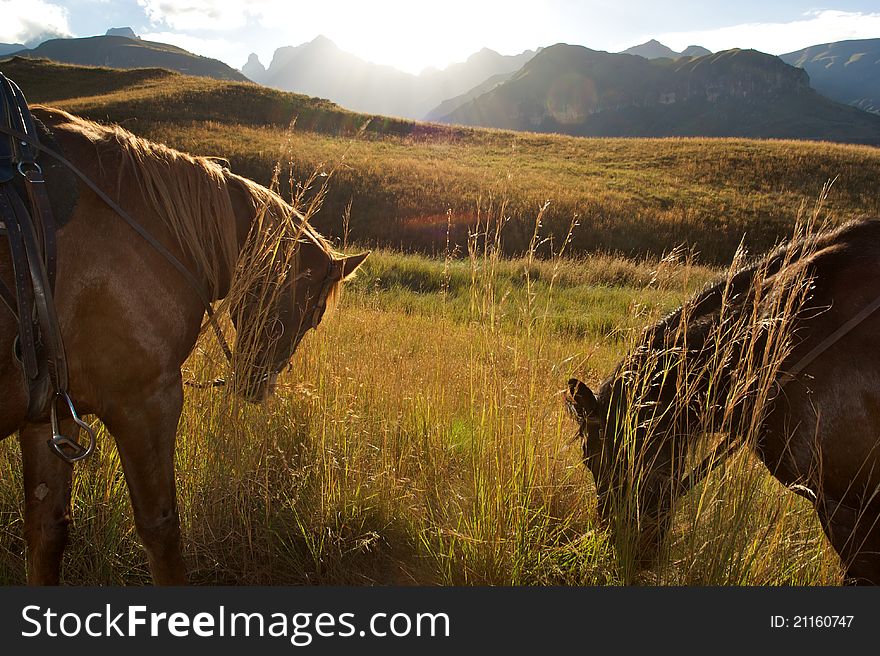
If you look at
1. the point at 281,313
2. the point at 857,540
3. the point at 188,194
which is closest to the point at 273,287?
the point at 281,313

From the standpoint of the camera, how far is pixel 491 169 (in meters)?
25.1

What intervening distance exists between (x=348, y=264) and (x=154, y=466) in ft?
4.64

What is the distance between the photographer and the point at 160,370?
202 centimetres

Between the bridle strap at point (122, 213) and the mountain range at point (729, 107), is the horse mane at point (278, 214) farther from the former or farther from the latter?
the mountain range at point (729, 107)

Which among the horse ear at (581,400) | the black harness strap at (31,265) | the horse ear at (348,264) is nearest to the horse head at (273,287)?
the horse ear at (348,264)

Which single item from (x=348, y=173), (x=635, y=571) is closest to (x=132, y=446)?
(x=635, y=571)

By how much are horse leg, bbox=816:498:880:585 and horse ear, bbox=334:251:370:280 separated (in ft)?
7.93

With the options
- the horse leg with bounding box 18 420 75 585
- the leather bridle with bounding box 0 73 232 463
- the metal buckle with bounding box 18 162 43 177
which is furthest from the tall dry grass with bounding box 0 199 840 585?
the metal buckle with bounding box 18 162 43 177

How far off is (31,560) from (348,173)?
2056 centimetres

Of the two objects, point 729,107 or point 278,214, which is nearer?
point 278,214

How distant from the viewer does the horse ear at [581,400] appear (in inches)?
93.2

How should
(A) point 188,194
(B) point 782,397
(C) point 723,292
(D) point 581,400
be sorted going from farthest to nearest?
(C) point 723,292 → (D) point 581,400 → (A) point 188,194 → (B) point 782,397

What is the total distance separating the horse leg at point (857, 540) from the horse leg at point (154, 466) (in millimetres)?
2648

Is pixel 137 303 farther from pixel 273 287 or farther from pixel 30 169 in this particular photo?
pixel 273 287
